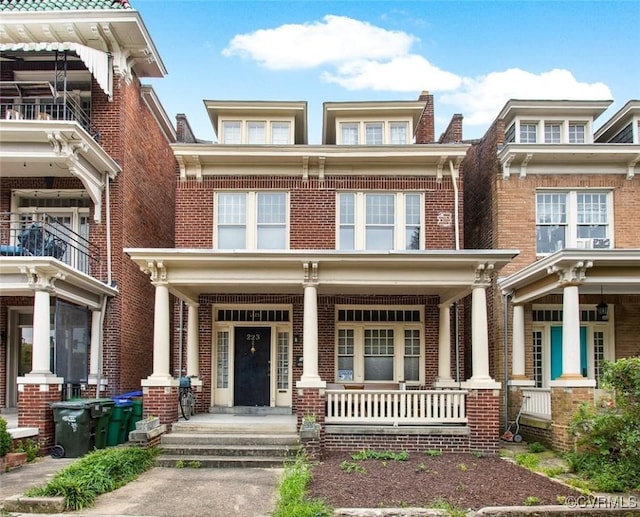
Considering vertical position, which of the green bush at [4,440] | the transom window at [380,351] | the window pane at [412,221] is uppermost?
the window pane at [412,221]

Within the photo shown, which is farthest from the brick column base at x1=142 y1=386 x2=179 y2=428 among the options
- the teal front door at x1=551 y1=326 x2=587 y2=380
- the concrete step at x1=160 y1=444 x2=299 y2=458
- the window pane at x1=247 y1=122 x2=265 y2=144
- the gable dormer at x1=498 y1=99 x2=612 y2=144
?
the gable dormer at x1=498 y1=99 x2=612 y2=144

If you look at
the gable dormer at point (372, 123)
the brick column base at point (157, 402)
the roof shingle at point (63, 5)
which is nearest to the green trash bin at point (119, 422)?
the brick column base at point (157, 402)

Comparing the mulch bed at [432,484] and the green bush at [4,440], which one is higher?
the green bush at [4,440]

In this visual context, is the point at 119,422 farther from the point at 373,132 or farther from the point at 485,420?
the point at 373,132

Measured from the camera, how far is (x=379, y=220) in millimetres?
16141

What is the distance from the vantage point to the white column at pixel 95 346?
48.1 feet

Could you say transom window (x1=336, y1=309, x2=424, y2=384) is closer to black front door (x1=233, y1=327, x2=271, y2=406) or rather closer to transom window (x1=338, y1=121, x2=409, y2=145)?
black front door (x1=233, y1=327, x2=271, y2=406)

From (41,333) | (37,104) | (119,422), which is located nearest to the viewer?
(41,333)

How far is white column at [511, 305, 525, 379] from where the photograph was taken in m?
15.1

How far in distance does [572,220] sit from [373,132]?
19.1 feet

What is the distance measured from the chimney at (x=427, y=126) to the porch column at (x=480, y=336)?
6.33 meters

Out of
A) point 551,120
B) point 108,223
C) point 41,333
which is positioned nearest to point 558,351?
point 551,120

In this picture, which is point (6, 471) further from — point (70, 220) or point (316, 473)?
point (70, 220)

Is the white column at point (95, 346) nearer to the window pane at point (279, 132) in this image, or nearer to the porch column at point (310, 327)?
the porch column at point (310, 327)
